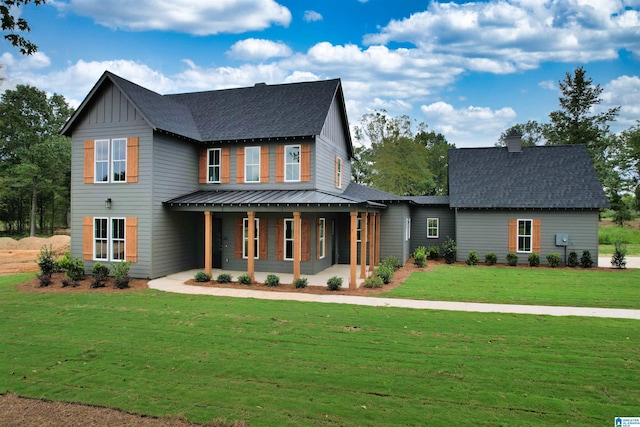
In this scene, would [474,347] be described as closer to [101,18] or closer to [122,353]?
[122,353]

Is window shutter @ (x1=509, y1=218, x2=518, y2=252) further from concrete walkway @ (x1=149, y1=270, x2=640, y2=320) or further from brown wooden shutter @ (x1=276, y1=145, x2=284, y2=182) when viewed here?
brown wooden shutter @ (x1=276, y1=145, x2=284, y2=182)

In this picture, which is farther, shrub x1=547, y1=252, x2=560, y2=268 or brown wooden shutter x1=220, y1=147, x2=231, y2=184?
shrub x1=547, y1=252, x2=560, y2=268

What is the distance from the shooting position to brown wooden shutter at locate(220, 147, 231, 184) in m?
17.9

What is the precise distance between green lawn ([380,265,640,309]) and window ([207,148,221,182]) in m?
9.73

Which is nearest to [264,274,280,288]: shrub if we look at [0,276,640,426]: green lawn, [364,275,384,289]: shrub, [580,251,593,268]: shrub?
[364,275,384,289]: shrub

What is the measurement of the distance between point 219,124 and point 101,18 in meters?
6.18

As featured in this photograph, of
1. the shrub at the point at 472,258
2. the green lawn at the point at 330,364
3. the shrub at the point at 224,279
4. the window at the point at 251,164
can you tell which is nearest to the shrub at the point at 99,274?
the green lawn at the point at 330,364

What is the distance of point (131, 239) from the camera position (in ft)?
50.5

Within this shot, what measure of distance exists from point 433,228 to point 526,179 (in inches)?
221

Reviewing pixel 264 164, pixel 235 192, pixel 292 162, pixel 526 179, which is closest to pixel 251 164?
pixel 264 164

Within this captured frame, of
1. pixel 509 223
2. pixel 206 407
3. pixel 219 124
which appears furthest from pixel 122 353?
pixel 509 223

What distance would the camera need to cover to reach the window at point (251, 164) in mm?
17531

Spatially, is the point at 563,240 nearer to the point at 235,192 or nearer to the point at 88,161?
the point at 235,192

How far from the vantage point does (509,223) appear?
67.6ft
